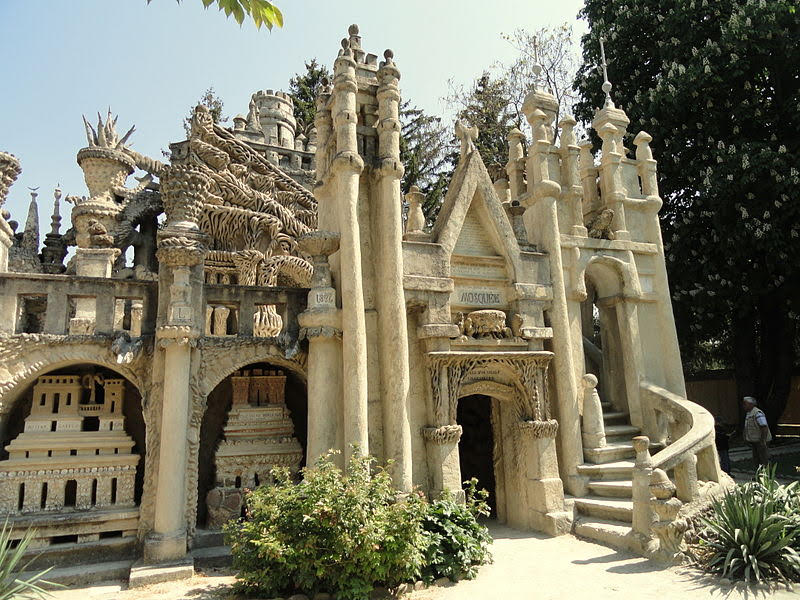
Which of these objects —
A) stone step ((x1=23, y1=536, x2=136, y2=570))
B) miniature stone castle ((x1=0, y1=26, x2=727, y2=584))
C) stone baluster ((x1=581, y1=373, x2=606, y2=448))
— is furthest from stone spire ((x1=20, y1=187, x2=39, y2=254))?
stone baluster ((x1=581, y1=373, x2=606, y2=448))

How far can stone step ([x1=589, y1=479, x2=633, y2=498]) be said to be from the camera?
9.81 m

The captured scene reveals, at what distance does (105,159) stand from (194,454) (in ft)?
36.5

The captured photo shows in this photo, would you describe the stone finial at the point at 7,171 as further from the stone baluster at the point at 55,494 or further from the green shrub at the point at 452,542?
the green shrub at the point at 452,542

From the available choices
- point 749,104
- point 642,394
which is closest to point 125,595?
point 642,394

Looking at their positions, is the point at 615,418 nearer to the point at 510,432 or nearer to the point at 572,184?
the point at 510,432

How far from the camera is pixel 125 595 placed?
24.5 ft

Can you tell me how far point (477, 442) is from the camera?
42.0 ft

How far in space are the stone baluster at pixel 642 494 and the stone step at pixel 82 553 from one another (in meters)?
7.73

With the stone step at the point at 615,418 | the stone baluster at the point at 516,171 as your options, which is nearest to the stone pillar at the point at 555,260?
the stone baluster at the point at 516,171

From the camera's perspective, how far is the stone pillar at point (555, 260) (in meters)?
10.7

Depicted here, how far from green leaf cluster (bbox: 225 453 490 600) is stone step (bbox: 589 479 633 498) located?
3863 millimetres

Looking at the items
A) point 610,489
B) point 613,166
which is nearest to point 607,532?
point 610,489

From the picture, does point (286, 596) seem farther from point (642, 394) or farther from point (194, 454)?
point (642, 394)

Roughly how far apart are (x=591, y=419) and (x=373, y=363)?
4680 mm
